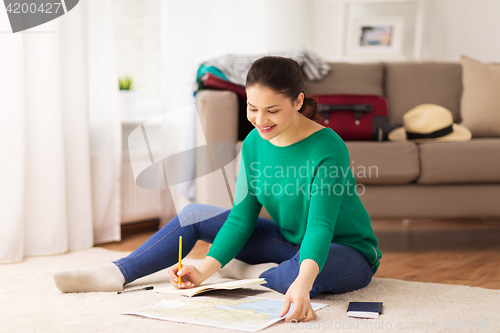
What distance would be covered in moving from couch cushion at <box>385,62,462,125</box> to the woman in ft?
4.36

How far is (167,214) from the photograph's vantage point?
2420mm

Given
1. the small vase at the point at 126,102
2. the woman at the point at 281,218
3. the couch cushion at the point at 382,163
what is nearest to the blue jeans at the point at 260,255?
the woman at the point at 281,218

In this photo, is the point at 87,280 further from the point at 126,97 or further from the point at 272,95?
the point at 126,97

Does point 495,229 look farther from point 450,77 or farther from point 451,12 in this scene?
point 451,12

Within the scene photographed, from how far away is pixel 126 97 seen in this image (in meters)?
2.38

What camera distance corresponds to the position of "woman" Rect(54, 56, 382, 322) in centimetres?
105

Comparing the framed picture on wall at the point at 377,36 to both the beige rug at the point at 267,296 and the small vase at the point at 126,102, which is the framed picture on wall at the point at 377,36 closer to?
the small vase at the point at 126,102

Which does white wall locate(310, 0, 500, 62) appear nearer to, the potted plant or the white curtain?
the potted plant

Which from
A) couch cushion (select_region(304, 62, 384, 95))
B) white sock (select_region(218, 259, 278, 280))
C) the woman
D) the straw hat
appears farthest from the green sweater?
couch cushion (select_region(304, 62, 384, 95))

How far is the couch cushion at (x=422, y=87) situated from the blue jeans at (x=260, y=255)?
1320mm

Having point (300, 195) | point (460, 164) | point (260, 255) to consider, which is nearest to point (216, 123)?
point (260, 255)

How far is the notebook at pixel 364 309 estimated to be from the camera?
1.06 metres

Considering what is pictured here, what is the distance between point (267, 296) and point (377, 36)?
7.87 ft

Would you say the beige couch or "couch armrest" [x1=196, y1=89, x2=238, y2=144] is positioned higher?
"couch armrest" [x1=196, y1=89, x2=238, y2=144]
